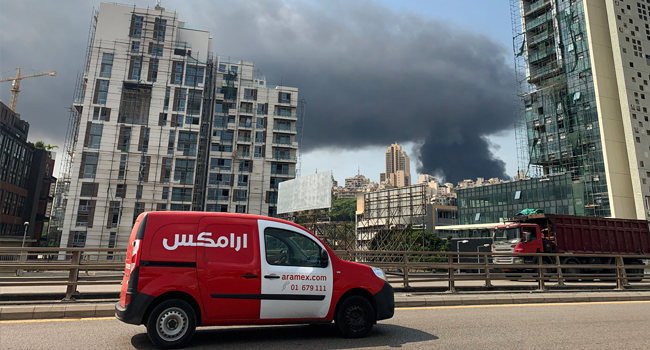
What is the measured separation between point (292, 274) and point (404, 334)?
222cm

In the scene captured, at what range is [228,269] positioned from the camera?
590 centimetres

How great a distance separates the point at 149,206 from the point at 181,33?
3062cm

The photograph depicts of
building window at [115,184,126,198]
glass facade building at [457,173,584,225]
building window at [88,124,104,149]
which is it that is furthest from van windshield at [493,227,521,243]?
building window at [88,124,104,149]

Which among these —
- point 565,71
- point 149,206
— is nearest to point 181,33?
point 149,206

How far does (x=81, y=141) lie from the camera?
58.8m

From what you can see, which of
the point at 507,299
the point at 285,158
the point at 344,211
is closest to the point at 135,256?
the point at 507,299

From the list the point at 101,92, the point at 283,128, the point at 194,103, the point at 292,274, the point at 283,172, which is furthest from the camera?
the point at 283,128

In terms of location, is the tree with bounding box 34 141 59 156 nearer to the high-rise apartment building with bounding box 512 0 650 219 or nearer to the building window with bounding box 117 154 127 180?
the building window with bounding box 117 154 127 180

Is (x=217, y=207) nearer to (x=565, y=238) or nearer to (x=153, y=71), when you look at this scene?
(x=153, y=71)

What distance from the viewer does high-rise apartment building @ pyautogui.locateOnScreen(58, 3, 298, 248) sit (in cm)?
5803

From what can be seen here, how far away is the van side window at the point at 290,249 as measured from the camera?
6.21 metres

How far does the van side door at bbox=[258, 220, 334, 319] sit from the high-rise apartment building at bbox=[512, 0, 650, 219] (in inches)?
2583

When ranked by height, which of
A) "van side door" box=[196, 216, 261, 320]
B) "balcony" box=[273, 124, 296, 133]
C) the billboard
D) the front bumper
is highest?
"balcony" box=[273, 124, 296, 133]

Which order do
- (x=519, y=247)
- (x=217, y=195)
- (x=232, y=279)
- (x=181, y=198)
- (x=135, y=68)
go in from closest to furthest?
(x=232, y=279) → (x=519, y=247) → (x=181, y=198) → (x=135, y=68) → (x=217, y=195)
